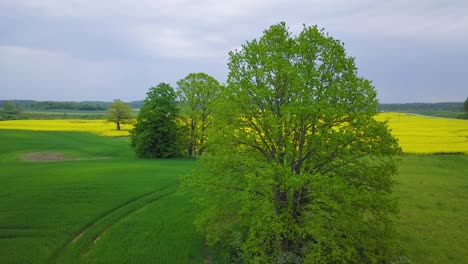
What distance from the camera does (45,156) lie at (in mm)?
52906

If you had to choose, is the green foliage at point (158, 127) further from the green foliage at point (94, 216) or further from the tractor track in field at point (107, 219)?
the tractor track in field at point (107, 219)

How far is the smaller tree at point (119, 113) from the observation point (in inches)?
3607

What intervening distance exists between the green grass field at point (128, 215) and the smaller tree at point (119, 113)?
52413 mm

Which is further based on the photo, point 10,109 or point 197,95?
point 10,109

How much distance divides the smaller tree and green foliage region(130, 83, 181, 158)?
4037 centimetres

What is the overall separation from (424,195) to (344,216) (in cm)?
1974

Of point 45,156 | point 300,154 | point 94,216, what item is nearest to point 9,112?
point 45,156

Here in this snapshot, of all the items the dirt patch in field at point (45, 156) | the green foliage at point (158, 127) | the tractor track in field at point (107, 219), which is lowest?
the tractor track in field at point (107, 219)

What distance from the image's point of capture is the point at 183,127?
54312mm

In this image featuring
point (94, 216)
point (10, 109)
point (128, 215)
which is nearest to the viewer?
point (94, 216)

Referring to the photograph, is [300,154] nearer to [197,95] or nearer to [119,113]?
[197,95]

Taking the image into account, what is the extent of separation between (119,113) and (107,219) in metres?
73.0

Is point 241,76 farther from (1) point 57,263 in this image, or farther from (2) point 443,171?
(2) point 443,171

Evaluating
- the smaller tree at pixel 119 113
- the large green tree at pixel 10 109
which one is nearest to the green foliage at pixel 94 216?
the smaller tree at pixel 119 113
